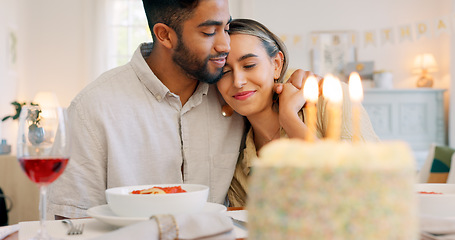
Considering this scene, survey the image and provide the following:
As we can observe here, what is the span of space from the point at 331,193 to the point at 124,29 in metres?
6.91

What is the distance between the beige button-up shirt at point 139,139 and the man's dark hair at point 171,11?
16 cm

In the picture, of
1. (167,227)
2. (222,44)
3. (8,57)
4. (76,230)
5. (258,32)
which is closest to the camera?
(167,227)

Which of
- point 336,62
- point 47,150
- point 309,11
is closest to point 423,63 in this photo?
point 336,62

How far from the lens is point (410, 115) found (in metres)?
6.74

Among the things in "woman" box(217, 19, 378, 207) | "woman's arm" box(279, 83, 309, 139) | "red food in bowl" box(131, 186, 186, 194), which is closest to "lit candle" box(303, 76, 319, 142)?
"red food in bowl" box(131, 186, 186, 194)

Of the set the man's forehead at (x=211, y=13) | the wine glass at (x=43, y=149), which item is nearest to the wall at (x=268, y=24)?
the man's forehead at (x=211, y=13)

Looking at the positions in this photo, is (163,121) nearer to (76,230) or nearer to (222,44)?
(222,44)

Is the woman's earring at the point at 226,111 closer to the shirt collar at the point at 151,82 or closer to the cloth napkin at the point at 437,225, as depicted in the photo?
A: the shirt collar at the point at 151,82

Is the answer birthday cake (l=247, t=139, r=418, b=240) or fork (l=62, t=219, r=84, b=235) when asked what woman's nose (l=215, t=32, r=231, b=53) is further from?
birthday cake (l=247, t=139, r=418, b=240)

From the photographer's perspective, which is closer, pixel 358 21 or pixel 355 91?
pixel 355 91

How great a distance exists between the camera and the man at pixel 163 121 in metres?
1.58

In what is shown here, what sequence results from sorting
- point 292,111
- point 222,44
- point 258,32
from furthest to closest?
point 258,32 → point 222,44 → point 292,111

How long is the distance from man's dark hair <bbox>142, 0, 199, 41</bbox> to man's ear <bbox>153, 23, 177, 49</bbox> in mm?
18

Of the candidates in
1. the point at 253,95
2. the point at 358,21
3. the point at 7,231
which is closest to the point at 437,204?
the point at 7,231
